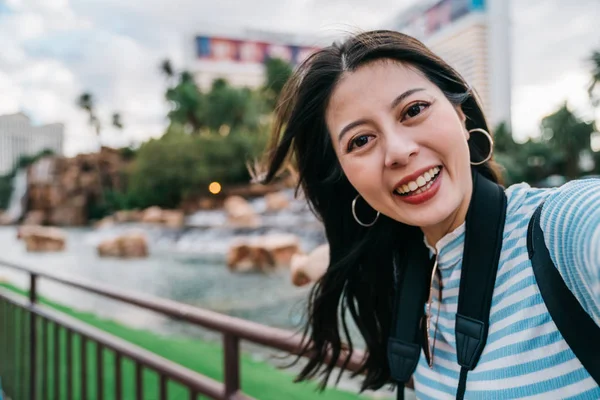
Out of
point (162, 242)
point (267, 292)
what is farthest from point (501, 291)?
point (162, 242)

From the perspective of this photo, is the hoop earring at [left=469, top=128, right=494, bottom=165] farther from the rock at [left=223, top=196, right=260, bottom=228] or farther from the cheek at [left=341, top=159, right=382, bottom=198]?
the rock at [left=223, top=196, right=260, bottom=228]

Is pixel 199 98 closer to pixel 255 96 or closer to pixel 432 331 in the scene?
pixel 255 96

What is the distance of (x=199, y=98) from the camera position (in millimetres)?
35094

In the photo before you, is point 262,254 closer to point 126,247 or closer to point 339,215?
point 126,247

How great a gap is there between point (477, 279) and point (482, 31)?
64.7m

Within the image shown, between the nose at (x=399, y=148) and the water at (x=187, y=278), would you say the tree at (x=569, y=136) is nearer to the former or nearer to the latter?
the water at (x=187, y=278)

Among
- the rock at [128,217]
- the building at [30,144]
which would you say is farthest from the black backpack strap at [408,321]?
the building at [30,144]

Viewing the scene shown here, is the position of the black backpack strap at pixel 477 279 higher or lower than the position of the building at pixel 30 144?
lower

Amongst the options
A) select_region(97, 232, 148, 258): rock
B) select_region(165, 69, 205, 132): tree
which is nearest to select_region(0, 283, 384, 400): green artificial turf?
select_region(97, 232, 148, 258): rock

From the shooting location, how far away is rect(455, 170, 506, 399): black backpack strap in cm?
80

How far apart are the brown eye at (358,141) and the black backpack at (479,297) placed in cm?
23

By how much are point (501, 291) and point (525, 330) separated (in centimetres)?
8

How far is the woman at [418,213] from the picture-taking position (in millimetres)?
713

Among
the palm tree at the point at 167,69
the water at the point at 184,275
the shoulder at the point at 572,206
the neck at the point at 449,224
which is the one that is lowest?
the water at the point at 184,275
